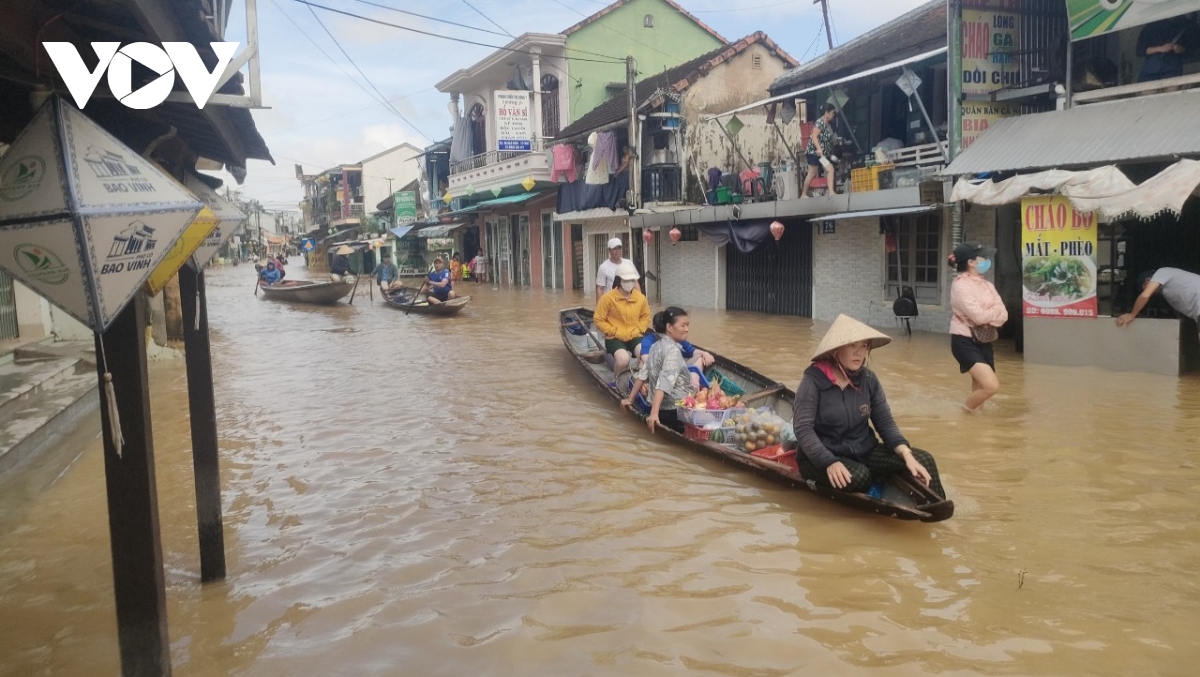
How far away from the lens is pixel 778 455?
20.2ft

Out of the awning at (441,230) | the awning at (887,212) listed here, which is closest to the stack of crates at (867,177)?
the awning at (887,212)

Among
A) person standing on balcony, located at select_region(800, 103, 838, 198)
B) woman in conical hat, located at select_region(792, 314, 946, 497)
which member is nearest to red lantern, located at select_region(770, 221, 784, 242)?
person standing on balcony, located at select_region(800, 103, 838, 198)

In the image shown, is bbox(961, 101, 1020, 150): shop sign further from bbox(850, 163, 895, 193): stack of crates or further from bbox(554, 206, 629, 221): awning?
A: bbox(554, 206, 629, 221): awning

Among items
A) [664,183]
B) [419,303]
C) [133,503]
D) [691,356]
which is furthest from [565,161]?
[133,503]

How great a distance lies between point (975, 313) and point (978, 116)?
20.3ft

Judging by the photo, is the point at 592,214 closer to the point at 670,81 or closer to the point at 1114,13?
the point at 670,81

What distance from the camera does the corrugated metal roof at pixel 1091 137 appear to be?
378 inches

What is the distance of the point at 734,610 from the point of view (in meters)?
4.33

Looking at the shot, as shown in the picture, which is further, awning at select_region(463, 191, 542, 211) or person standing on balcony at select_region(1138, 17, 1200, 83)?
awning at select_region(463, 191, 542, 211)

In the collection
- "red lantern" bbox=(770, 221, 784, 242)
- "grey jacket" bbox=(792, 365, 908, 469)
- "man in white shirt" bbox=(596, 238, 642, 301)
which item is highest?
"red lantern" bbox=(770, 221, 784, 242)

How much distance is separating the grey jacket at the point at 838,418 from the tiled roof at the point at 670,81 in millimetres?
17507

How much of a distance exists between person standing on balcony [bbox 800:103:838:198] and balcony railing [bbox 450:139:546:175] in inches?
472

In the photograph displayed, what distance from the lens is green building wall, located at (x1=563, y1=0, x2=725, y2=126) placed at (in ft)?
88.4

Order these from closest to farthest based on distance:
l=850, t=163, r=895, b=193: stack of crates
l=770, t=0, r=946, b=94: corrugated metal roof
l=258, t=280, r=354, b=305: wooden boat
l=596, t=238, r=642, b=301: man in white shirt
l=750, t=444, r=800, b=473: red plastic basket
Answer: l=750, t=444, r=800, b=473: red plastic basket
l=596, t=238, r=642, b=301: man in white shirt
l=850, t=163, r=895, b=193: stack of crates
l=770, t=0, r=946, b=94: corrugated metal roof
l=258, t=280, r=354, b=305: wooden boat
